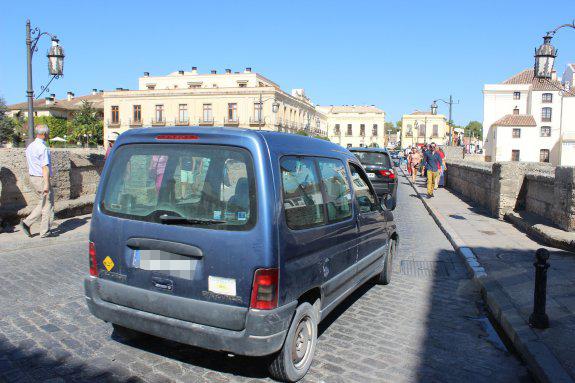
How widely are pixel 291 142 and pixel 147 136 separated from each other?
1.12m

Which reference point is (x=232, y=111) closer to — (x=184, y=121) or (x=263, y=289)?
(x=184, y=121)

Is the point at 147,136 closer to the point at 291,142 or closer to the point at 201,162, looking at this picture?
the point at 201,162

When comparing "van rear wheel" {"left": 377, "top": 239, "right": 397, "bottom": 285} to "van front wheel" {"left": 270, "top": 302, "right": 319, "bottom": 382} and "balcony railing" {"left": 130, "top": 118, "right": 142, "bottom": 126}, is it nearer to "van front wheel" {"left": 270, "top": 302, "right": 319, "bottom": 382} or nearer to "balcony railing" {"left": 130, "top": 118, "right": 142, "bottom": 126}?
"van front wheel" {"left": 270, "top": 302, "right": 319, "bottom": 382}

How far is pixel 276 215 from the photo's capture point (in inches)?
130

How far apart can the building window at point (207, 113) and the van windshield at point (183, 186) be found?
7195 cm

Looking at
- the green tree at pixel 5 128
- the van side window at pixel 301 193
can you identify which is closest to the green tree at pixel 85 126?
the green tree at pixel 5 128

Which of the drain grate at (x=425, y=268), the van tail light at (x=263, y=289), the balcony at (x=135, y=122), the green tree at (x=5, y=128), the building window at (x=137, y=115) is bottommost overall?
the drain grate at (x=425, y=268)

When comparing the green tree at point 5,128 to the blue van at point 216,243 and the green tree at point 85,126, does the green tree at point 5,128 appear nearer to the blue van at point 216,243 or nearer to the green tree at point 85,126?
the green tree at point 85,126

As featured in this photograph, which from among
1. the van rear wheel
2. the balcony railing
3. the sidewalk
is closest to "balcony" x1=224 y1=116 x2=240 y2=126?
the balcony railing

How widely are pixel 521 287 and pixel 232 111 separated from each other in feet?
231

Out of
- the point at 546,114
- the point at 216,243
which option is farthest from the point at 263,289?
the point at 546,114

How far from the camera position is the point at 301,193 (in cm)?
374

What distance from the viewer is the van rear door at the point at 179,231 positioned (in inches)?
128

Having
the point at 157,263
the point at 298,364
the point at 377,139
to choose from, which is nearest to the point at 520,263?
the point at 298,364
